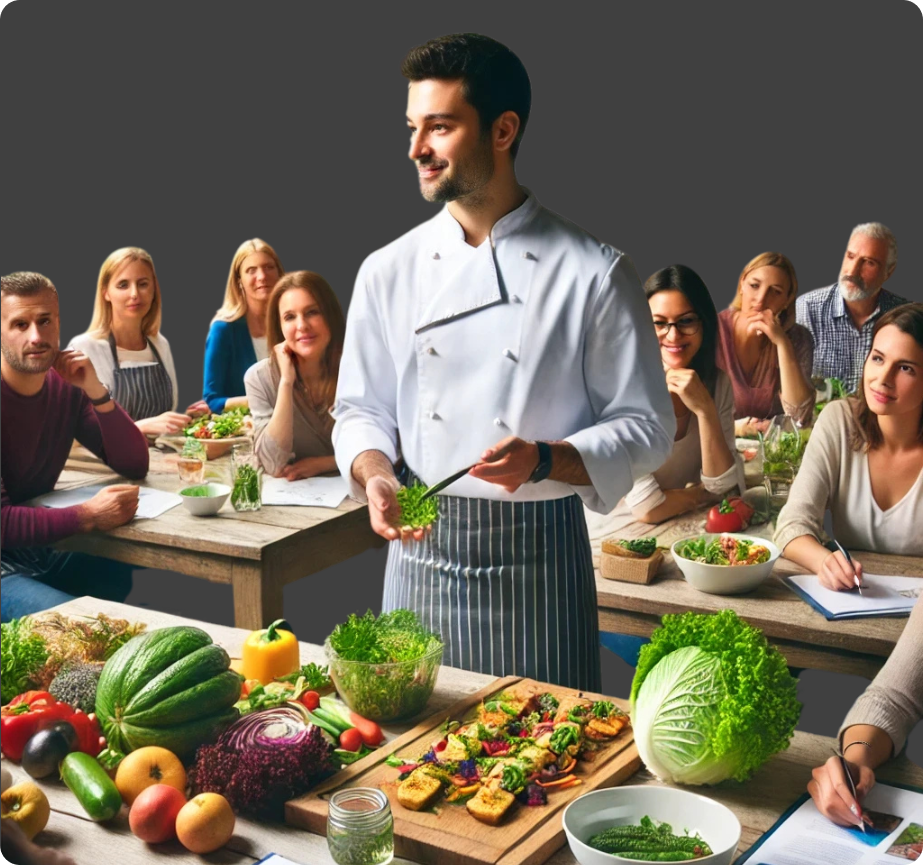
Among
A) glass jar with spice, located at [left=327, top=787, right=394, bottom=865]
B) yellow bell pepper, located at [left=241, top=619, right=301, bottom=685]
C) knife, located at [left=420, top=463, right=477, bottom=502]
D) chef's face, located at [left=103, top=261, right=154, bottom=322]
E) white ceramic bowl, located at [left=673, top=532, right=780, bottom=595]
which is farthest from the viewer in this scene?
chef's face, located at [left=103, top=261, right=154, bottom=322]

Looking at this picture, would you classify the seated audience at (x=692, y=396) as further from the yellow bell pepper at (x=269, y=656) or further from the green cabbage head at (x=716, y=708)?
the green cabbage head at (x=716, y=708)

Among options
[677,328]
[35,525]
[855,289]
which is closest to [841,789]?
[677,328]

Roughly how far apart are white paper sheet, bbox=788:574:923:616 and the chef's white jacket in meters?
0.93

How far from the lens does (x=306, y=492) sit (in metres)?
5.84

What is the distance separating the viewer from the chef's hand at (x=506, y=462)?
10.8 ft

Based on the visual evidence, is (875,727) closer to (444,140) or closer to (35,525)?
(444,140)

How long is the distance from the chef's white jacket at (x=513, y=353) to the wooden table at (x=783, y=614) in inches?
29.1

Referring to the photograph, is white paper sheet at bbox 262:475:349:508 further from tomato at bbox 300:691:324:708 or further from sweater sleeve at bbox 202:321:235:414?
tomato at bbox 300:691:324:708

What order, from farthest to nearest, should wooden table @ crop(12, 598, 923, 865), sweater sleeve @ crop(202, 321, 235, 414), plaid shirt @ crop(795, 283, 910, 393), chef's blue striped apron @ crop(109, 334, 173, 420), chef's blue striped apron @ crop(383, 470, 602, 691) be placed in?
1. plaid shirt @ crop(795, 283, 910, 393)
2. sweater sleeve @ crop(202, 321, 235, 414)
3. chef's blue striped apron @ crop(109, 334, 173, 420)
4. chef's blue striped apron @ crop(383, 470, 602, 691)
5. wooden table @ crop(12, 598, 923, 865)

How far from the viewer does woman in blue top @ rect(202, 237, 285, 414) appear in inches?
313

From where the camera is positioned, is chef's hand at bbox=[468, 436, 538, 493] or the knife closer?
chef's hand at bbox=[468, 436, 538, 493]

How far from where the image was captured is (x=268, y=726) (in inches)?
109

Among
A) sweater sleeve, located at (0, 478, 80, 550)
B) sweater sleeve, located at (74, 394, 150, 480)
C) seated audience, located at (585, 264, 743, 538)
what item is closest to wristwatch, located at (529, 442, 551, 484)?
seated audience, located at (585, 264, 743, 538)

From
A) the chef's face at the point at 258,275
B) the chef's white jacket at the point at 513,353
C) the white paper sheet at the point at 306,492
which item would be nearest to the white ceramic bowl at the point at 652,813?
the chef's white jacket at the point at 513,353
